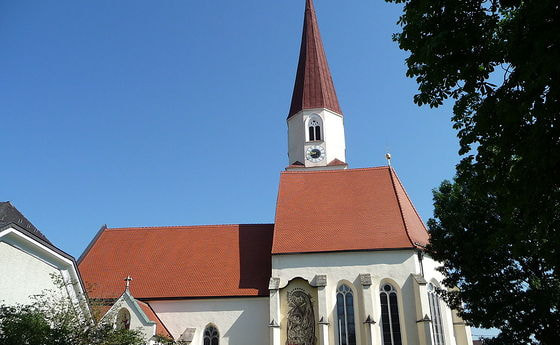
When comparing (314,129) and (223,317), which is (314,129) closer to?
(314,129)

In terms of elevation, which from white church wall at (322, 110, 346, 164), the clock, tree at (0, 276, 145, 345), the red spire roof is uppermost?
the red spire roof

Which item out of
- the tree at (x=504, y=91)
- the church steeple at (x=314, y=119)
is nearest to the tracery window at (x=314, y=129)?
the church steeple at (x=314, y=119)

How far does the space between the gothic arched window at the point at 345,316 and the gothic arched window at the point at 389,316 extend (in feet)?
4.02

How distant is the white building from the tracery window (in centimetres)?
1942

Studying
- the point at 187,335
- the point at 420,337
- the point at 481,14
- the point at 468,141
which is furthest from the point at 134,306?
the point at 481,14

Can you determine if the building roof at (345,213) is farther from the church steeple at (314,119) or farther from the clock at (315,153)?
the church steeple at (314,119)

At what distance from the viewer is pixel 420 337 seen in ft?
62.1

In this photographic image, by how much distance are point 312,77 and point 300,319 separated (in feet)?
62.2

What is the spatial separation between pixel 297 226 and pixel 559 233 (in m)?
15.8

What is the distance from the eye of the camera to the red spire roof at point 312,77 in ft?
108

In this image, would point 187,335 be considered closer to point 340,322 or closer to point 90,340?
point 340,322

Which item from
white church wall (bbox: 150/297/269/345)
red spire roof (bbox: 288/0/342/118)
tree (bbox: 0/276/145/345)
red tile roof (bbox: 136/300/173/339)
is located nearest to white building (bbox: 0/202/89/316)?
tree (bbox: 0/276/145/345)

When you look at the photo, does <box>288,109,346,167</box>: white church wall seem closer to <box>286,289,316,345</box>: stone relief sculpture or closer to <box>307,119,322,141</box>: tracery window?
<box>307,119,322,141</box>: tracery window

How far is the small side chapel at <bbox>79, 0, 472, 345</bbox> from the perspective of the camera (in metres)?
19.7
